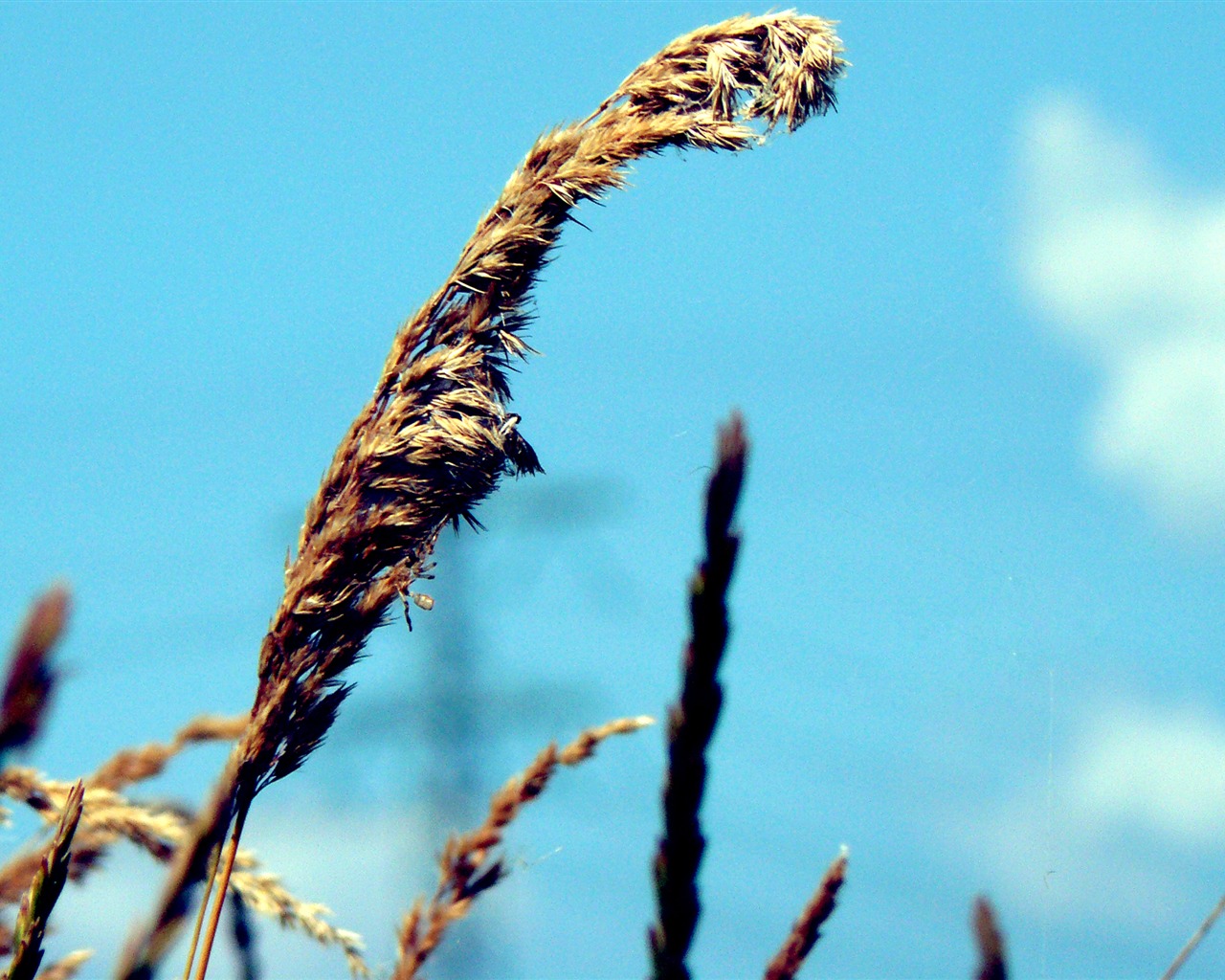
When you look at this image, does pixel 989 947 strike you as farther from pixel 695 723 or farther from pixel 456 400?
pixel 456 400

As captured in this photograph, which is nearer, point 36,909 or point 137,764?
point 36,909

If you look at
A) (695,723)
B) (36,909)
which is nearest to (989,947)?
(695,723)

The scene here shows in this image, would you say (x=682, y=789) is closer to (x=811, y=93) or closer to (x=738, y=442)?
(x=738, y=442)

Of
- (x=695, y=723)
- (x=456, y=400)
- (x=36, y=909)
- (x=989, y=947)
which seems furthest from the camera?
(x=456, y=400)

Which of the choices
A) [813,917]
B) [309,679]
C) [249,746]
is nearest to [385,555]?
[309,679]

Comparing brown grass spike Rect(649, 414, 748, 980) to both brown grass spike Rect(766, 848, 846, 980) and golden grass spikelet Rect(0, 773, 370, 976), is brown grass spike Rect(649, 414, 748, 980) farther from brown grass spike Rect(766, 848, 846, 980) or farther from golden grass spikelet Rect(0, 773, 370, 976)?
golden grass spikelet Rect(0, 773, 370, 976)

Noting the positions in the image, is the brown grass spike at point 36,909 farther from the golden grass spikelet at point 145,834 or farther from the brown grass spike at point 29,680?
the golden grass spikelet at point 145,834
